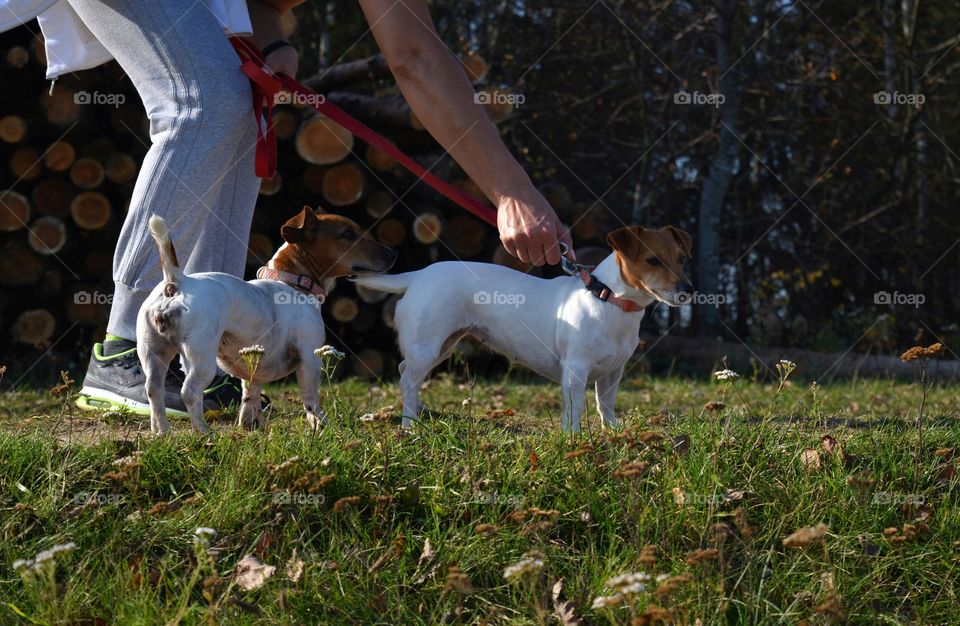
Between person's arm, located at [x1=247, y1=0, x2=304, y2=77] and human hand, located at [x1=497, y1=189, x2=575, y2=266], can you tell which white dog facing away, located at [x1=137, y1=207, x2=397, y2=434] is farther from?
human hand, located at [x1=497, y1=189, x2=575, y2=266]

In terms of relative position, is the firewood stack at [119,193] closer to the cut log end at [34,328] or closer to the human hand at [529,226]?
the cut log end at [34,328]

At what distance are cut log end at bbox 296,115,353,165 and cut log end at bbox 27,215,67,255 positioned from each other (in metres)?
1.63

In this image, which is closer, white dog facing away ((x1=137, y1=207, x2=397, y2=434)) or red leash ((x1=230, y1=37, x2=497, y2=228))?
white dog facing away ((x1=137, y1=207, x2=397, y2=434))

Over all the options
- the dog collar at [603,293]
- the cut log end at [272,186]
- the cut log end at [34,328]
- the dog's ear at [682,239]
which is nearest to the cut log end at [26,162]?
the cut log end at [34,328]

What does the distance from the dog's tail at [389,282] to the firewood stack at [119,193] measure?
6.43 ft

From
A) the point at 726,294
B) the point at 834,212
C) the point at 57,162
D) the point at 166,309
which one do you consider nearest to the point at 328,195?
the point at 57,162

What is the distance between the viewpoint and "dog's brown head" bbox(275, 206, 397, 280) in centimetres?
374

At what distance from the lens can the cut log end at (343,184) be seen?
6102mm

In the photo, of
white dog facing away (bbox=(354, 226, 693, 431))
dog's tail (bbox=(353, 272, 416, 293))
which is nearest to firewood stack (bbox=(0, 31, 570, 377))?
dog's tail (bbox=(353, 272, 416, 293))

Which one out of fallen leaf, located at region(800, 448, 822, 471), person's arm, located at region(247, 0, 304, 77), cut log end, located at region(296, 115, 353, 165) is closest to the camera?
fallen leaf, located at region(800, 448, 822, 471)

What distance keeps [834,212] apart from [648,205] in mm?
2098

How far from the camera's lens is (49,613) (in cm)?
215

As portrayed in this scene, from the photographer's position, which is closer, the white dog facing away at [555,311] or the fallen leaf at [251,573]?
the fallen leaf at [251,573]

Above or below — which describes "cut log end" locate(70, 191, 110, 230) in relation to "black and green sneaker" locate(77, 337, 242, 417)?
above
